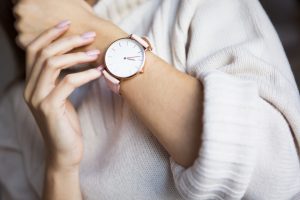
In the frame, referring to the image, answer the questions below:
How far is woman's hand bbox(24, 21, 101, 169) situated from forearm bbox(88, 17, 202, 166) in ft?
0.28

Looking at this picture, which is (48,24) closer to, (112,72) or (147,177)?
(112,72)

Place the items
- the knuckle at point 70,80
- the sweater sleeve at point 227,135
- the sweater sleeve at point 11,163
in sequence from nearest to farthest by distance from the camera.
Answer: the sweater sleeve at point 227,135
the knuckle at point 70,80
the sweater sleeve at point 11,163

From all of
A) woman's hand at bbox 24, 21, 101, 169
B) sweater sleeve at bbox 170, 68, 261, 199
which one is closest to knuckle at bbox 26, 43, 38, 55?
woman's hand at bbox 24, 21, 101, 169

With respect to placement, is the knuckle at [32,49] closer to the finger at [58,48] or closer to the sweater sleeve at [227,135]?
the finger at [58,48]

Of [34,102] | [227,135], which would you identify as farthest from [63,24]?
[227,135]

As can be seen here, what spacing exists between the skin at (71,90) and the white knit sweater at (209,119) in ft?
0.12

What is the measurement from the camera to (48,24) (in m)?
0.76

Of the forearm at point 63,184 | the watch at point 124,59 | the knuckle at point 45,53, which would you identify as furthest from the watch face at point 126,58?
the forearm at point 63,184

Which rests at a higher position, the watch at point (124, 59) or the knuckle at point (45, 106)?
the watch at point (124, 59)

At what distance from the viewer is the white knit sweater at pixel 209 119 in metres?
0.53

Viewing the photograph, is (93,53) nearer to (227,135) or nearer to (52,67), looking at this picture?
(52,67)

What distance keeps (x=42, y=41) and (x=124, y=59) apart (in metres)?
0.17

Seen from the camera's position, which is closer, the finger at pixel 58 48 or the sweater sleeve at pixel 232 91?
the sweater sleeve at pixel 232 91

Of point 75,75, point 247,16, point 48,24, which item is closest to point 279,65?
point 247,16
